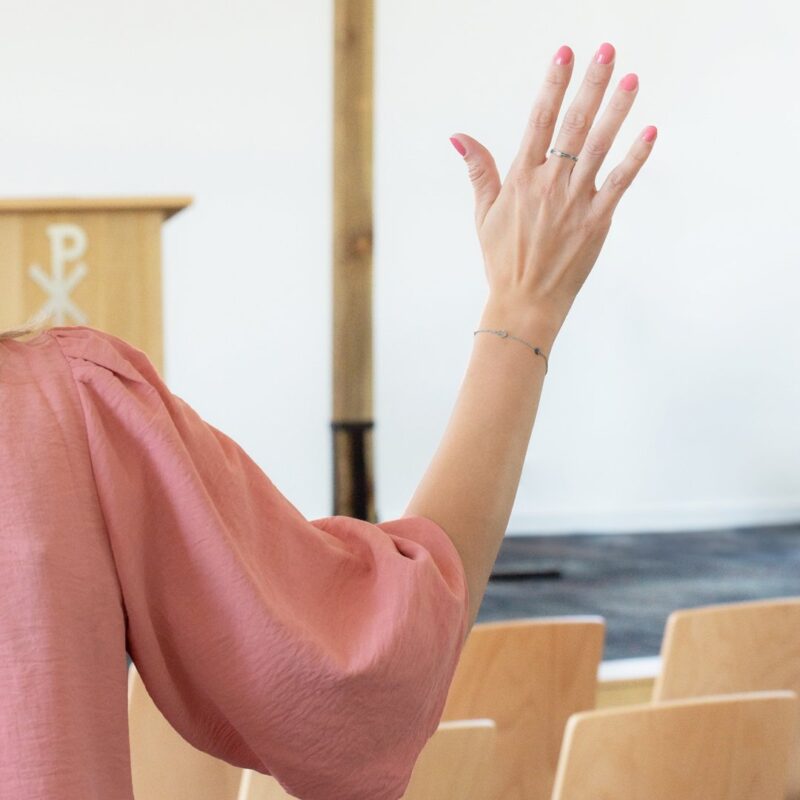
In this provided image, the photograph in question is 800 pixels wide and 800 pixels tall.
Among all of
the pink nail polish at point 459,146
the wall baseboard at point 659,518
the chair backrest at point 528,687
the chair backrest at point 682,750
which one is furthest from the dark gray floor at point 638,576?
the pink nail polish at point 459,146

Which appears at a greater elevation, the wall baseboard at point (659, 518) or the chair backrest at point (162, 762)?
the chair backrest at point (162, 762)

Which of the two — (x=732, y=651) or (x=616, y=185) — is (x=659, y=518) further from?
(x=616, y=185)

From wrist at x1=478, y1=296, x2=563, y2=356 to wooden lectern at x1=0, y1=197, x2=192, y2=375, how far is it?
88.4 inches

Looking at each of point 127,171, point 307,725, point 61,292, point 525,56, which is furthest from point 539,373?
point 525,56

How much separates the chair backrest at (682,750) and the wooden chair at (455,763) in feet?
0.32

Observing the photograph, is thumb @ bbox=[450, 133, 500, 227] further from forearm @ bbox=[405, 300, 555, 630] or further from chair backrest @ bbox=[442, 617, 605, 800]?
chair backrest @ bbox=[442, 617, 605, 800]

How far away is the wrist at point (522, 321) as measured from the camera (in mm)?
855

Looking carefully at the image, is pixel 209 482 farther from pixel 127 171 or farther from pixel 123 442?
pixel 127 171

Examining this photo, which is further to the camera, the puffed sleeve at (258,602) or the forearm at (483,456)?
the forearm at (483,456)

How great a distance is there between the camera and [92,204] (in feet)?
9.87

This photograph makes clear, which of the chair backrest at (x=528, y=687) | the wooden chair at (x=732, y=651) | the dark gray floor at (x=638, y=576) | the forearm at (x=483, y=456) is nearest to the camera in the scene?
the forearm at (x=483, y=456)

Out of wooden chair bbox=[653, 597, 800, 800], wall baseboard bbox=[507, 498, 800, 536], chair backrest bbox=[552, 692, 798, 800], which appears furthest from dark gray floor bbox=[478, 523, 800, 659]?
chair backrest bbox=[552, 692, 798, 800]

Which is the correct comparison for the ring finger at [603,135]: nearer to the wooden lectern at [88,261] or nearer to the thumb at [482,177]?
the thumb at [482,177]

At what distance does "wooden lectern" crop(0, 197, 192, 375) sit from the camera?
9.94 ft
